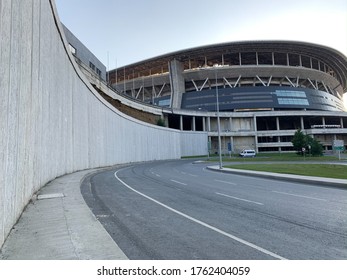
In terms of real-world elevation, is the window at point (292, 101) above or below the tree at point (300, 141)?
above

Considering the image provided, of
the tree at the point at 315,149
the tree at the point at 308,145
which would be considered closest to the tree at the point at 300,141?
the tree at the point at 308,145

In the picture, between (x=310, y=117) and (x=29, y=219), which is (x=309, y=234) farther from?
(x=310, y=117)

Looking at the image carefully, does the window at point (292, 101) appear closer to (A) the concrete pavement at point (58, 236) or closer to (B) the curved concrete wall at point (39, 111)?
(B) the curved concrete wall at point (39, 111)

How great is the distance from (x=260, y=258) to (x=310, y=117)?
9407cm

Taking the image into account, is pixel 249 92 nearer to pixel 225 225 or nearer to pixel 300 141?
pixel 300 141

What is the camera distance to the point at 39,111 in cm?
1059

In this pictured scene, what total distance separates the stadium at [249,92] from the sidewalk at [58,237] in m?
67.5

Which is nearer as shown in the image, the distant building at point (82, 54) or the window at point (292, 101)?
the distant building at point (82, 54)

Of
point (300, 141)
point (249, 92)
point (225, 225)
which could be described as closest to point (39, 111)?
point (225, 225)

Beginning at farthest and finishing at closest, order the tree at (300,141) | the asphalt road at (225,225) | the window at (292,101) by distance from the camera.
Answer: the window at (292,101) → the tree at (300,141) → the asphalt road at (225,225)

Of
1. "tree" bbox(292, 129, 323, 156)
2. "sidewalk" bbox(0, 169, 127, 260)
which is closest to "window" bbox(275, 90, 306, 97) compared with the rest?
"tree" bbox(292, 129, 323, 156)

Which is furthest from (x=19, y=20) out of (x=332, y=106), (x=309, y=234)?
(x=332, y=106)

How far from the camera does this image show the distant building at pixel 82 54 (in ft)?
121
